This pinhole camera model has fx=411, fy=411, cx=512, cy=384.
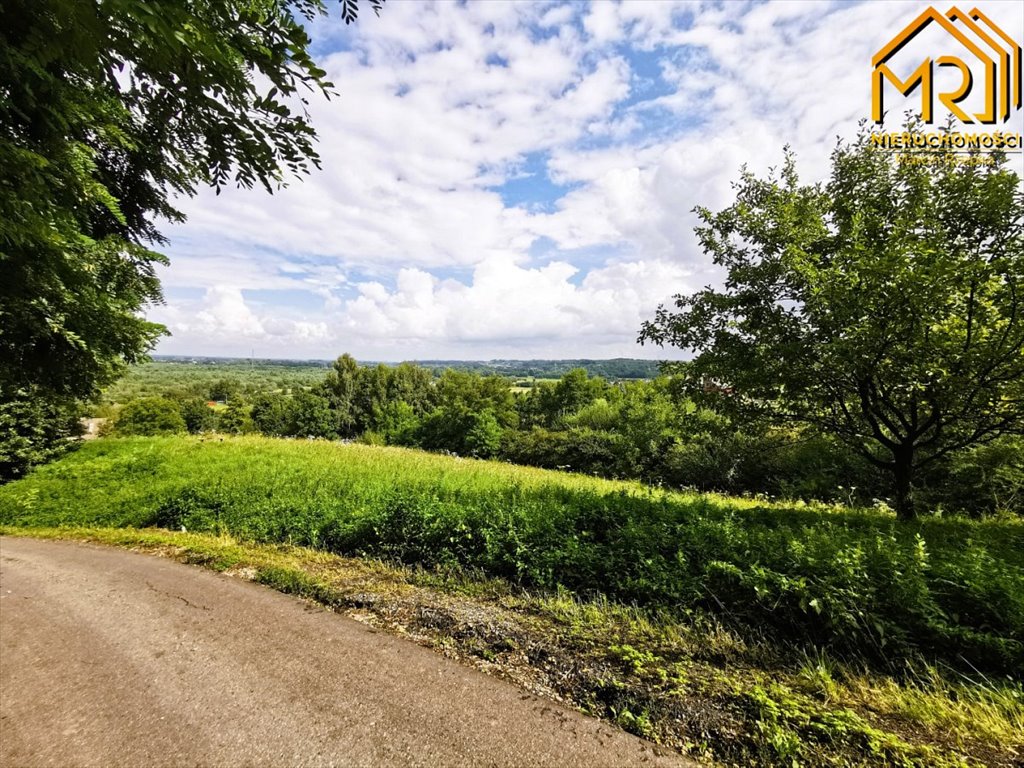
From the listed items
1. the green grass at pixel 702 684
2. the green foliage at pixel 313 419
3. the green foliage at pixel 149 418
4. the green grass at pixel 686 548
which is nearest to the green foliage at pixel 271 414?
the green foliage at pixel 313 419

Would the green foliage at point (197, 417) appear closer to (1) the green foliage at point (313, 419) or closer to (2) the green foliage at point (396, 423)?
(1) the green foliage at point (313, 419)

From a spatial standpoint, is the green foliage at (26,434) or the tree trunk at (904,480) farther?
the green foliage at (26,434)

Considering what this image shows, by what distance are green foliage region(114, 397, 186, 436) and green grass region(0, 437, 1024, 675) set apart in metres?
45.4

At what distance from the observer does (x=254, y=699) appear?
138 inches

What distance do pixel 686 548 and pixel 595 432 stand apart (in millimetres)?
35142

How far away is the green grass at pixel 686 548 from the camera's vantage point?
11.8ft

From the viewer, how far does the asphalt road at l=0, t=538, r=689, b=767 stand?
2.93m

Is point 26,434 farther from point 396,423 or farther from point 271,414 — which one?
point 271,414

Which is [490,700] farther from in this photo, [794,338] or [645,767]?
[794,338]

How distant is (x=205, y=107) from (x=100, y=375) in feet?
18.9

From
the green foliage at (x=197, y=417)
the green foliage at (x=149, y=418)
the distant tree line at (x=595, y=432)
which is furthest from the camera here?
the green foliage at (x=197, y=417)

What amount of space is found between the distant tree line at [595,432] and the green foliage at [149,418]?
154mm

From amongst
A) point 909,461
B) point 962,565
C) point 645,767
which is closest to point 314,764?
point 645,767

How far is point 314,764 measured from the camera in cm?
284
